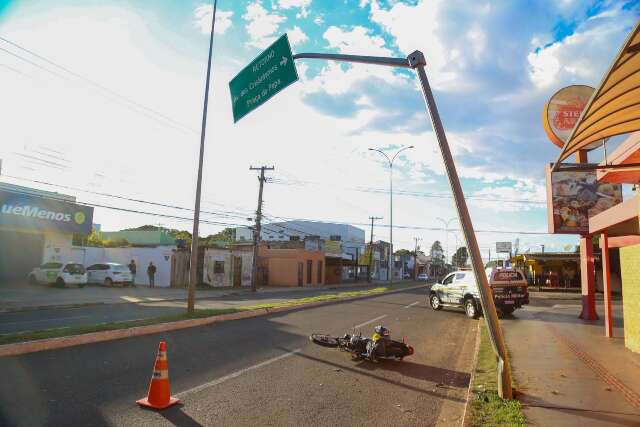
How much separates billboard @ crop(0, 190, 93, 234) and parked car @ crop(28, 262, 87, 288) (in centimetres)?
244

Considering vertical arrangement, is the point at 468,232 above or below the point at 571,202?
below

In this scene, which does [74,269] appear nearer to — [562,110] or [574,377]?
[562,110]

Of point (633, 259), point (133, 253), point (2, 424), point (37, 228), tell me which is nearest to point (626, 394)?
point (633, 259)

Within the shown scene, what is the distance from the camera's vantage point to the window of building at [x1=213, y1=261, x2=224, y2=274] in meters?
37.1

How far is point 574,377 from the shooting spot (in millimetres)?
7117

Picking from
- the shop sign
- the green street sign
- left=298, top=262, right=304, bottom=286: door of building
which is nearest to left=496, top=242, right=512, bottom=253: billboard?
left=298, top=262, right=304, bottom=286: door of building

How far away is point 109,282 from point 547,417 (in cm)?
3080

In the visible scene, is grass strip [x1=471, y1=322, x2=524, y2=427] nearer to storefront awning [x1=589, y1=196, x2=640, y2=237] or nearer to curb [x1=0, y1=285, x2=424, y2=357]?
storefront awning [x1=589, y1=196, x2=640, y2=237]

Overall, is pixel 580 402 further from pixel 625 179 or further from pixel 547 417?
pixel 625 179

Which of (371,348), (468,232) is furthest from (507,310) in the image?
(468,232)

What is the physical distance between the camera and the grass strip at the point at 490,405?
16.4ft

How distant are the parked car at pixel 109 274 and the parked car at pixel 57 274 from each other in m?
3.02

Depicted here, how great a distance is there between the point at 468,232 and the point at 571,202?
12799mm

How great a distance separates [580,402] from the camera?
5.73 m
